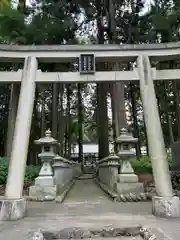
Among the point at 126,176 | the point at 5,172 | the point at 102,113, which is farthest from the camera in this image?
the point at 102,113

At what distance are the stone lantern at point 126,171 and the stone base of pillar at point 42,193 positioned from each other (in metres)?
2.07

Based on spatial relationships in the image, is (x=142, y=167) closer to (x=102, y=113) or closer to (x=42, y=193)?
(x=42, y=193)

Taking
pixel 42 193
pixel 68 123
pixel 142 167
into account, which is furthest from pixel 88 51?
pixel 68 123

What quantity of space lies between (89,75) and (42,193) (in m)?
4.17

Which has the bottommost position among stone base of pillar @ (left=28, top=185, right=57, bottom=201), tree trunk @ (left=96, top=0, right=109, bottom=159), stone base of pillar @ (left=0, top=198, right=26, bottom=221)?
stone base of pillar @ (left=0, top=198, right=26, bottom=221)

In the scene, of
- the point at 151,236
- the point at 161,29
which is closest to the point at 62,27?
the point at 161,29

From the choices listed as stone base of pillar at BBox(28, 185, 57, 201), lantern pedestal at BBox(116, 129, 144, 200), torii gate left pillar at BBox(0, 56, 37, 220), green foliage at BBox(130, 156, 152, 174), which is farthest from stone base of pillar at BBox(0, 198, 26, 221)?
green foliage at BBox(130, 156, 152, 174)

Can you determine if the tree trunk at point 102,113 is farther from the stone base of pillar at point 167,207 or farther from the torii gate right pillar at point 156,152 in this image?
the stone base of pillar at point 167,207

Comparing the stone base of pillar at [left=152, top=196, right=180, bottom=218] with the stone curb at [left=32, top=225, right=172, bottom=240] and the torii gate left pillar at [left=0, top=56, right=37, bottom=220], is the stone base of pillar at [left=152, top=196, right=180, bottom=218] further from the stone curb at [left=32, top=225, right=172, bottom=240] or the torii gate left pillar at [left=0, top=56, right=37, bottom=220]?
the torii gate left pillar at [left=0, top=56, right=37, bottom=220]

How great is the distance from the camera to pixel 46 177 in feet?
29.3

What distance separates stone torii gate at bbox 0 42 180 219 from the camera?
5805 mm

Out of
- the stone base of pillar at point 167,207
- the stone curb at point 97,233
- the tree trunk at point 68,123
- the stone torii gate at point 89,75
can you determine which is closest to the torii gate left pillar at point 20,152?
the stone torii gate at point 89,75

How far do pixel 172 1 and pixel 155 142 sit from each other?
1284 cm

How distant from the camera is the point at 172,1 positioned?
52.5ft
